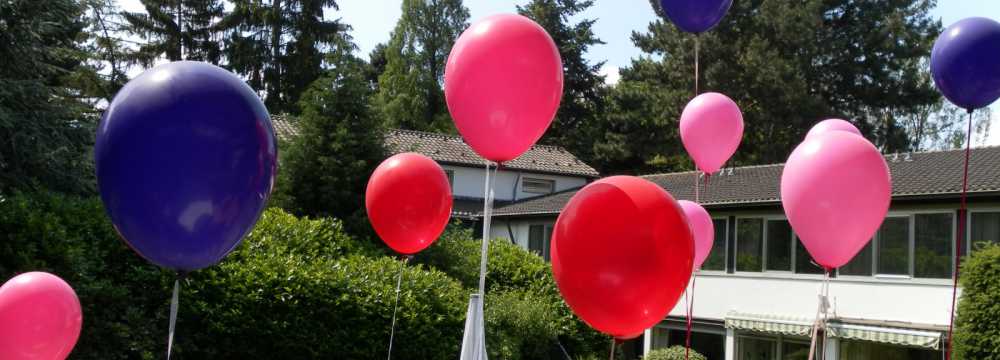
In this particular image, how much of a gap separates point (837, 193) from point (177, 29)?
28.6 metres

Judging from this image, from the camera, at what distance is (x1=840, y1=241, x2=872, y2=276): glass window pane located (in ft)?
54.7

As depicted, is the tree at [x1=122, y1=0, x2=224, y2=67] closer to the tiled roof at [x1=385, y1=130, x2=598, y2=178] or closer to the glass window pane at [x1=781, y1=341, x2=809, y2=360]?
the tiled roof at [x1=385, y1=130, x2=598, y2=178]

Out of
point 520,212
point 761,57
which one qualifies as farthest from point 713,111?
point 761,57

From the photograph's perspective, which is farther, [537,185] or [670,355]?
[537,185]

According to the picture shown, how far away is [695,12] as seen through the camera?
7.25m

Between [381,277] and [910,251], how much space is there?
9.75 metres

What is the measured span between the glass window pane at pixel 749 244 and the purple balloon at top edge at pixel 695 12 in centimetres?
1207

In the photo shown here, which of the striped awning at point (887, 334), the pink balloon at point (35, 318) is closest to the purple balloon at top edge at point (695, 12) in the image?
the pink balloon at point (35, 318)

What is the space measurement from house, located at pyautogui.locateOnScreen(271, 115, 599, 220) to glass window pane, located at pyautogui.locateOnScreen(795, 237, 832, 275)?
1062 centimetres

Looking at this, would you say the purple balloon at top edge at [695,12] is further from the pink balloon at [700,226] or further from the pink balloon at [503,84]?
the pink balloon at [503,84]

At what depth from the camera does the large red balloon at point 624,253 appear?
445 centimetres

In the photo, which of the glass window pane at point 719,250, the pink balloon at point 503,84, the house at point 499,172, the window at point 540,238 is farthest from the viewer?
the house at point 499,172

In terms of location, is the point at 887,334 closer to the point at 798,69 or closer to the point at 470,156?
the point at 470,156

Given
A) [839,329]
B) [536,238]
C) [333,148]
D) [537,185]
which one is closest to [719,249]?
[839,329]
